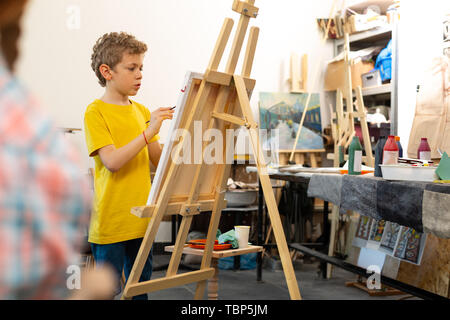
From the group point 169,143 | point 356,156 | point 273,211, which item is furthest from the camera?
point 356,156

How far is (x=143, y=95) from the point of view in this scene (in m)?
3.66

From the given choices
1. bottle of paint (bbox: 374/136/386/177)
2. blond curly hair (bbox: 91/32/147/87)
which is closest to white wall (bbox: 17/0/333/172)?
blond curly hair (bbox: 91/32/147/87)

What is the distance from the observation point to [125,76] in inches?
57.2

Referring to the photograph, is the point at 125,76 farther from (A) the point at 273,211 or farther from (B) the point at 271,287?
(B) the point at 271,287

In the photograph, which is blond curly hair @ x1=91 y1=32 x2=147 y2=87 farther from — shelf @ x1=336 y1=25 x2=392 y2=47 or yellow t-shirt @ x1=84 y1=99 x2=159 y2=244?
shelf @ x1=336 y1=25 x2=392 y2=47

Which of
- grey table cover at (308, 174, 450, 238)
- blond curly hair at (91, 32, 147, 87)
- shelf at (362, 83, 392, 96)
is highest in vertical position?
shelf at (362, 83, 392, 96)

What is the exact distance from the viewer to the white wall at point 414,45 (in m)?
3.07

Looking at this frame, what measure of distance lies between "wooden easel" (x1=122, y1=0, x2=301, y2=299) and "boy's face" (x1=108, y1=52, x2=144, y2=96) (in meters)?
0.20

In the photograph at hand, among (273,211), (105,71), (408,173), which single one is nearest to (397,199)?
(408,173)

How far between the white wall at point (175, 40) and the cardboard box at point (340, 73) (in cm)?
12

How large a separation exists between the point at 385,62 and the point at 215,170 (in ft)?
8.51

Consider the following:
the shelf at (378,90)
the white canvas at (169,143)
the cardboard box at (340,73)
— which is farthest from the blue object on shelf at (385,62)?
the white canvas at (169,143)

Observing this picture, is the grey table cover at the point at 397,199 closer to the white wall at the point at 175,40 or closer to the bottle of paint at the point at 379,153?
the bottle of paint at the point at 379,153

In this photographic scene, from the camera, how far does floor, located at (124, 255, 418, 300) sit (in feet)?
9.23
